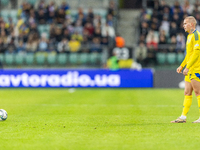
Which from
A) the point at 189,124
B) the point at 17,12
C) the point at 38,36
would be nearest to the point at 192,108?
the point at 189,124

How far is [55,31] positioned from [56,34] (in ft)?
0.68

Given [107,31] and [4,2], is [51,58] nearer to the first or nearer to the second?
[107,31]

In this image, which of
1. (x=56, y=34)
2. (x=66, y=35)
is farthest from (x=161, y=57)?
(x=56, y=34)

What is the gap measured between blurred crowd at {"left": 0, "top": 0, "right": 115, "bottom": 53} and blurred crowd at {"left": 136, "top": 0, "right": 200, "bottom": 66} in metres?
2.01

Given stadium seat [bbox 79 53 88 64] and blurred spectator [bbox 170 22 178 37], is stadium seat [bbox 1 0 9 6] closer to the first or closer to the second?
stadium seat [bbox 79 53 88 64]

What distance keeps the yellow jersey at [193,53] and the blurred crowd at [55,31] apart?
11770 mm

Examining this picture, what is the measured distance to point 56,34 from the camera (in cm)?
2120

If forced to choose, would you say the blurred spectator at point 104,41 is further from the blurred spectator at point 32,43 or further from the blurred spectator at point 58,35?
the blurred spectator at point 32,43

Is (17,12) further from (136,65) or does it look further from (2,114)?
(2,114)

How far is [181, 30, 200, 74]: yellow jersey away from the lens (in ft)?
23.4

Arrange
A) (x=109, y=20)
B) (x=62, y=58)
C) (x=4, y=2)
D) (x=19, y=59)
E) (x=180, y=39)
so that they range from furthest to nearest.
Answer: (x=4, y=2) → (x=109, y=20) → (x=180, y=39) → (x=19, y=59) → (x=62, y=58)

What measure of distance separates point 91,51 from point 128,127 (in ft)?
39.8

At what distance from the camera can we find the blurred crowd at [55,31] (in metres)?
19.6

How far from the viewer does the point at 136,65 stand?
18562 mm
